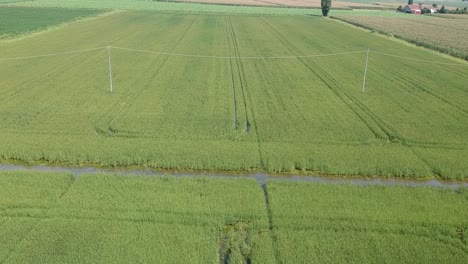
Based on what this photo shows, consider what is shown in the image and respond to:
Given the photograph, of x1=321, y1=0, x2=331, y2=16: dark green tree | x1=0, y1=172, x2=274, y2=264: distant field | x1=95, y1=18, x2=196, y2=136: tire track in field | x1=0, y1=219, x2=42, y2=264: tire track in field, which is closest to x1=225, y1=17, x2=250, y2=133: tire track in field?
x1=95, y1=18, x2=196, y2=136: tire track in field

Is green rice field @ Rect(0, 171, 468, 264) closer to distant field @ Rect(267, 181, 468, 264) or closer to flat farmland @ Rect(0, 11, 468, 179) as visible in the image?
distant field @ Rect(267, 181, 468, 264)

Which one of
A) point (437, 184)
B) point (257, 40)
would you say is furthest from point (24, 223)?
point (257, 40)

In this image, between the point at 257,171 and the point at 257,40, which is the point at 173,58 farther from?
the point at 257,171

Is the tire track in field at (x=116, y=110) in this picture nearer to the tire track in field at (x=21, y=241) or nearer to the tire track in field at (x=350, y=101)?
the tire track in field at (x=21, y=241)

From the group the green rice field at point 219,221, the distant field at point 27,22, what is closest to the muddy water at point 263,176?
the green rice field at point 219,221

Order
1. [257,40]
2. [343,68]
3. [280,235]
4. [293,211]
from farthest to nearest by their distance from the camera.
A: [257,40] → [343,68] → [293,211] → [280,235]

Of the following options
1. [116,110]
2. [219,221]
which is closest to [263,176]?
[219,221]

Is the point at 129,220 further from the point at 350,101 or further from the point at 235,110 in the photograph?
the point at 350,101
